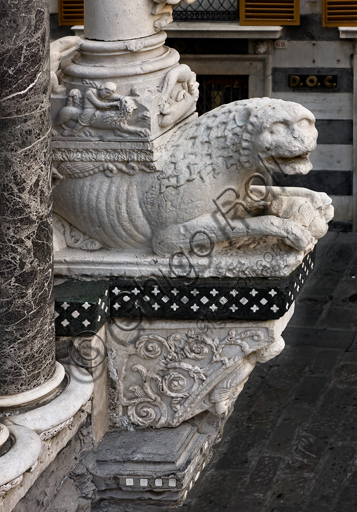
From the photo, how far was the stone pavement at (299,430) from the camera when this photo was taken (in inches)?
223

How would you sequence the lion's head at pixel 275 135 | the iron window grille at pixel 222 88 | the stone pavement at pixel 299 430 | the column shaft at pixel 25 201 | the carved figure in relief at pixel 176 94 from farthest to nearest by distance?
the iron window grille at pixel 222 88 < the stone pavement at pixel 299 430 < the carved figure in relief at pixel 176 94 < the lion's head at pixel 275 135 < the column shaft at pixel 25 201

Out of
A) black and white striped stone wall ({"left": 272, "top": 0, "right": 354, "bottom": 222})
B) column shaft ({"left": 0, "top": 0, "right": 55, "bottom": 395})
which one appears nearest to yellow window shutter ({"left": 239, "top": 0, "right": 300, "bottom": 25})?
black and white striped stone wall ({"left": 272, "top": 0, "right": 354, "bottom": 222})

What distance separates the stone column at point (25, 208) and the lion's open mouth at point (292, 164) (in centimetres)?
109

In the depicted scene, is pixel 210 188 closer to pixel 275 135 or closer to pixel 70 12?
pixel 275 135

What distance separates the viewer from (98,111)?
4.62m

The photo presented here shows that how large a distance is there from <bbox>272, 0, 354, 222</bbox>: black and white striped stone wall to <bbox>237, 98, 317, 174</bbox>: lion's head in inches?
202

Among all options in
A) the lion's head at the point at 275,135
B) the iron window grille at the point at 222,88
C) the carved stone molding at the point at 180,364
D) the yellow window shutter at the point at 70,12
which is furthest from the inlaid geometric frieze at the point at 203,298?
the iron window grille at the point at 222,88

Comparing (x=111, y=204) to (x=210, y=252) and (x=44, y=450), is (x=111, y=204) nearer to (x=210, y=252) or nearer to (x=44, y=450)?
(x=210, y=252)

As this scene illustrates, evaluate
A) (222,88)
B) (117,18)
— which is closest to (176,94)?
(117,18)

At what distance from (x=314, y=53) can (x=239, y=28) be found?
75 cm

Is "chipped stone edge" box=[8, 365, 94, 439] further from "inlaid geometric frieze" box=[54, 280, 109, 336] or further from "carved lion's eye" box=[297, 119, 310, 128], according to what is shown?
"carved lion's eye" box=[297, 119, 310, 128]

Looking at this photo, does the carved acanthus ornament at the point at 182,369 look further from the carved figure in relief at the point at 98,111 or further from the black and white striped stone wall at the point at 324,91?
the black and white striped stone wall at the point at 324,91

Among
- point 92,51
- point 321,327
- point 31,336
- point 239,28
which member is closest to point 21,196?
point 31,336

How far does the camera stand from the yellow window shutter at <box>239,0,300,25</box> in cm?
942
